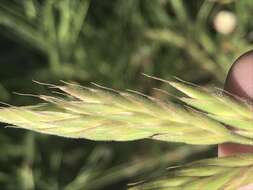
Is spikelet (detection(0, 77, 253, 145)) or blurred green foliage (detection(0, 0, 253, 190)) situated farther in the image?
blurred green foliage (detection(0, 0, 253, 190))

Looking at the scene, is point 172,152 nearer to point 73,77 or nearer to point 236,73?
point 73,77

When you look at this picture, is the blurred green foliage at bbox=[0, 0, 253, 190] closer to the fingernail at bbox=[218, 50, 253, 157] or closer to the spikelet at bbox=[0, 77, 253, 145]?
the fingernail at bbox=[218, 50, 253, 157]

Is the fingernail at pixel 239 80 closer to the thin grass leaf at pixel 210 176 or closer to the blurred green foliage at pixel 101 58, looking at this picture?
the thin grass leaf at pixel 210 176

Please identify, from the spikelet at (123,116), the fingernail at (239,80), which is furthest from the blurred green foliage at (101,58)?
the spikelet at (123,116)

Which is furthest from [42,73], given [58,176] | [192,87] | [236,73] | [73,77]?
[192,87]

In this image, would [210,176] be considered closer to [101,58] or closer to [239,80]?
[239,80]

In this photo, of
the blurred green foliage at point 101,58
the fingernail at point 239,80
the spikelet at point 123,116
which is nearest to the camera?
the spikelet at point 123,116

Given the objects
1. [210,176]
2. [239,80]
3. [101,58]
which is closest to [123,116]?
[210,176]

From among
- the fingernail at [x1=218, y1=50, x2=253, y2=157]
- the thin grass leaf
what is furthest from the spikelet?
the fingernail at [x1=218, y1=50, x2=253, y2=157]
